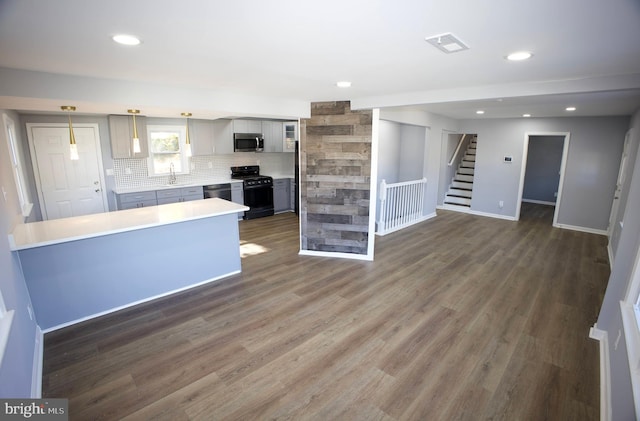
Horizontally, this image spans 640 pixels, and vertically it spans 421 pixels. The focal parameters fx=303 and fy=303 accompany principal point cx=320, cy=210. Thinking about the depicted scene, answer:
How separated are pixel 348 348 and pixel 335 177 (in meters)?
2.56

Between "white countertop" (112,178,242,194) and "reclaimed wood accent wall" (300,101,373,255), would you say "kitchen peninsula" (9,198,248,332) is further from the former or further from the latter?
"white countertop" (112,178,242,194)

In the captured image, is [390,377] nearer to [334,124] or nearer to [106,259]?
[106,259]

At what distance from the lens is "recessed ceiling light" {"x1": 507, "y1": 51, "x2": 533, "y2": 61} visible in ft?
6.55

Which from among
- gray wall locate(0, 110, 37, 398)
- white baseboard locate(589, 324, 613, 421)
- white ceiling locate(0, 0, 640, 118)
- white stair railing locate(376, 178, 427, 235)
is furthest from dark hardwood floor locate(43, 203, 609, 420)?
white ceiling locate(0, 0, 640, 118)

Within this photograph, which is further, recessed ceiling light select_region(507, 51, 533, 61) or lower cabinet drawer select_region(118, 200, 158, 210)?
lower cabinet drawer select_region(118, 200, 158, 210)

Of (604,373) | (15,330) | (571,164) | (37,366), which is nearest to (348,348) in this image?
(604,373)

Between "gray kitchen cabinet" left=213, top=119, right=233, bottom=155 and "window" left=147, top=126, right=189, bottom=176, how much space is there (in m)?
0.63

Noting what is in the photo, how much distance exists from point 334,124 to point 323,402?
11.5ft

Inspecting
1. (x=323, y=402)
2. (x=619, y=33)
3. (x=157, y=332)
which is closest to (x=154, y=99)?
(x=157, y=332)

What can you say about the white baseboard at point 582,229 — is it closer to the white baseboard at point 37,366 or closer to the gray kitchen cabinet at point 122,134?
the white baseboard at point 37,366

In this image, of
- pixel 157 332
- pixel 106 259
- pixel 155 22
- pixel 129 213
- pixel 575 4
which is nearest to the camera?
pixel 575 4

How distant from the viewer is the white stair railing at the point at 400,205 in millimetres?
5973

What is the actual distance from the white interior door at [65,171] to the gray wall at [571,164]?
327 inches

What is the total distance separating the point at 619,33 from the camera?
1.61m
